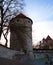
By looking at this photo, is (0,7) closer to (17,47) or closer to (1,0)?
(1,0)

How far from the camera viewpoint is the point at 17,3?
30.6 m

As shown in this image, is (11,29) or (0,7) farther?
(11,29)

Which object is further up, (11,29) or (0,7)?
(0,7)

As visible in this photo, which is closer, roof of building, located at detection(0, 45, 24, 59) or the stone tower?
roof of building, located at detection(0, 45, 24, 59)

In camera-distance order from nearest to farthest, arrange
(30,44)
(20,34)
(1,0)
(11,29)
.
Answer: (1,0)
(11,29)
(20,34)
(30,44)

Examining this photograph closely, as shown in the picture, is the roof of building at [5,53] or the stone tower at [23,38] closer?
the roof of building at [5,53]

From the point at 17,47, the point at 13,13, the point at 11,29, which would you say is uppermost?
the point at 13,13

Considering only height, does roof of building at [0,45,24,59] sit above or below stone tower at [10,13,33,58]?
below

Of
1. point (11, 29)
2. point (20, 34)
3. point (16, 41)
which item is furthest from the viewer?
point (16, 41)

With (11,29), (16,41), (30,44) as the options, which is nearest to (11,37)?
(16,41)

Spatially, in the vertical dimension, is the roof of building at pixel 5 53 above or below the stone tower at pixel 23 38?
below

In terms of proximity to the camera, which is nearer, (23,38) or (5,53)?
(5,53)

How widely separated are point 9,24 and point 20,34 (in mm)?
3766

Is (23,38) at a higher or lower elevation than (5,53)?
higher
